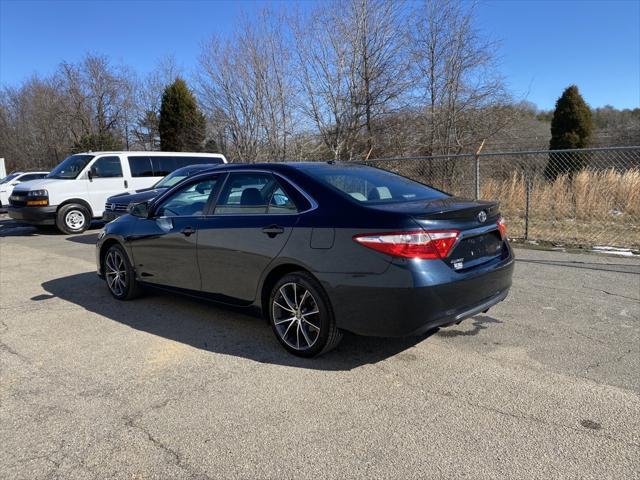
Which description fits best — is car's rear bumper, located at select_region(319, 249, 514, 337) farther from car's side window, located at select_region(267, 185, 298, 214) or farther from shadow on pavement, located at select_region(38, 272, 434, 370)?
car's side window, located at select_region(267, 185, 298, 214)

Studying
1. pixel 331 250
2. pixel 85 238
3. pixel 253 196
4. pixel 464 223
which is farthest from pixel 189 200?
pixel 85 238

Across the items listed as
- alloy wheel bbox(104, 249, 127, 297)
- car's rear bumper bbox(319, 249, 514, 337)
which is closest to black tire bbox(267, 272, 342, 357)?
car's rear bumper bbox(319, 249, 514, 337)

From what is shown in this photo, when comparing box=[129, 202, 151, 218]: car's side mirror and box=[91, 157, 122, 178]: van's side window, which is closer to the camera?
box=[129, 202, 151, 218]: car's side mirror

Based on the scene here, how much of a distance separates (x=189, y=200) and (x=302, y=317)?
6.42 ft

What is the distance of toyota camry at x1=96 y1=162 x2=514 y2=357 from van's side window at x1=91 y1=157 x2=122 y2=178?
353 inches

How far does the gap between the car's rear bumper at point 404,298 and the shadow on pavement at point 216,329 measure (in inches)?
15.9

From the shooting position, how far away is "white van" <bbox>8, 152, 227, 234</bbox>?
40.1 feet

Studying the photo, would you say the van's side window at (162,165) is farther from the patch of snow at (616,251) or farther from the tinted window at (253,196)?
the patch of snow at (616,251)

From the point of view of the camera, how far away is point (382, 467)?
2527mm

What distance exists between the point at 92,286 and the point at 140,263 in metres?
1.62

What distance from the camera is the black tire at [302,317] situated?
3680 millimetres

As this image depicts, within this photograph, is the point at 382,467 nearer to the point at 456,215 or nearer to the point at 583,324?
the point at 456,215

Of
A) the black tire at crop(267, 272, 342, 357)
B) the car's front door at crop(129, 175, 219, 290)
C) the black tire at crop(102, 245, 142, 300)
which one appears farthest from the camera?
the black tire at crop(102, 245, 142, 300)

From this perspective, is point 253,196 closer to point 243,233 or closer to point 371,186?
point 243,233
